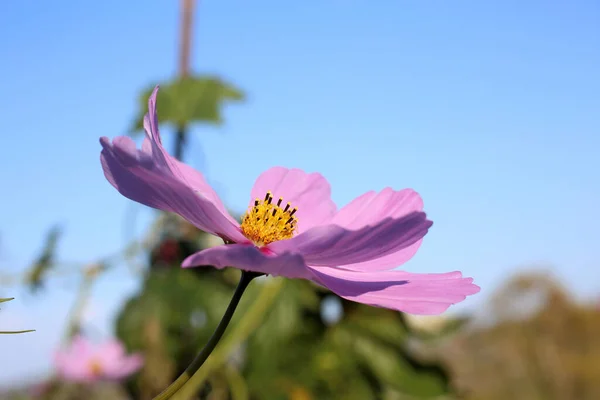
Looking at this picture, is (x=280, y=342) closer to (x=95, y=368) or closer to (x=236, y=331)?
(x=236, y=331)

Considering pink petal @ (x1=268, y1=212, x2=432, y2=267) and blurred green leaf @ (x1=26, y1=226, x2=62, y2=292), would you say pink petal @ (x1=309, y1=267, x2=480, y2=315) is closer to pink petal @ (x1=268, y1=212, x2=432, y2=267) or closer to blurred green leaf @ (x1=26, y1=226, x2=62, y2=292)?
pink petal @ (x1=268, y1=212, x2=432, y2=267)

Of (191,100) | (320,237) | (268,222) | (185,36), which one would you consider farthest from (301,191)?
(185,36)

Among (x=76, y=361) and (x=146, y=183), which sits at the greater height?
(x=146, y=183)

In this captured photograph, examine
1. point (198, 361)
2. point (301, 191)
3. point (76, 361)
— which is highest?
point (301, 191)

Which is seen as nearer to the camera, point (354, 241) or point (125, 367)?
point (354, 241)

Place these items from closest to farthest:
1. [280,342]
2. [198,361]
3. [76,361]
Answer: [198,361] < [280,342] < [76,361]
